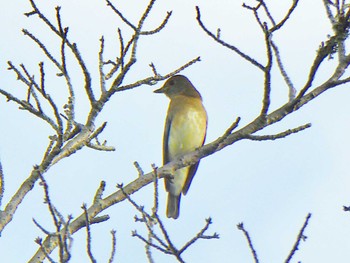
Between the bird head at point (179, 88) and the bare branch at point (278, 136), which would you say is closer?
the bare branch at point (278, 136)

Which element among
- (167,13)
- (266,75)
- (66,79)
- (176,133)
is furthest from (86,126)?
(176,133)

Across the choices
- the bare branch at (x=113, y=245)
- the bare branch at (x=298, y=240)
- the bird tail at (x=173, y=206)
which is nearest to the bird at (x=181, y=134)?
the bird tail at (x=173, y=206)

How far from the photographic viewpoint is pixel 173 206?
11.8 m

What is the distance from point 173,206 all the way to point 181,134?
1.15m

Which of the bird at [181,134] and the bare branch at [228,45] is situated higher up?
the bird at [181,134]

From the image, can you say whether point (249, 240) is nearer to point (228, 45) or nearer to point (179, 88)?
point (228, 45)

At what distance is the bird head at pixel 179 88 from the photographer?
12.3 metres

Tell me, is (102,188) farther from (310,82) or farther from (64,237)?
(310,82)

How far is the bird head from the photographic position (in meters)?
12.3

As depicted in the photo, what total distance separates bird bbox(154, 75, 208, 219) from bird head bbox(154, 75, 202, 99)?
0.02 metres

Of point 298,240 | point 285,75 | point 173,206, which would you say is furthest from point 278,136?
point 173,206

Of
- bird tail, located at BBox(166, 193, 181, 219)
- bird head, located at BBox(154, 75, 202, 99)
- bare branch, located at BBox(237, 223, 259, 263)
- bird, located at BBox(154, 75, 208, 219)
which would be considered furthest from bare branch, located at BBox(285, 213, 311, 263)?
bird head, located at BBox(154, 75, 202, 99)

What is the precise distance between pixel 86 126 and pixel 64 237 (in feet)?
4.18

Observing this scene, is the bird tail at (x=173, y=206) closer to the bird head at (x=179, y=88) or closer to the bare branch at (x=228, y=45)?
the bird head at (x=179, y=88)
